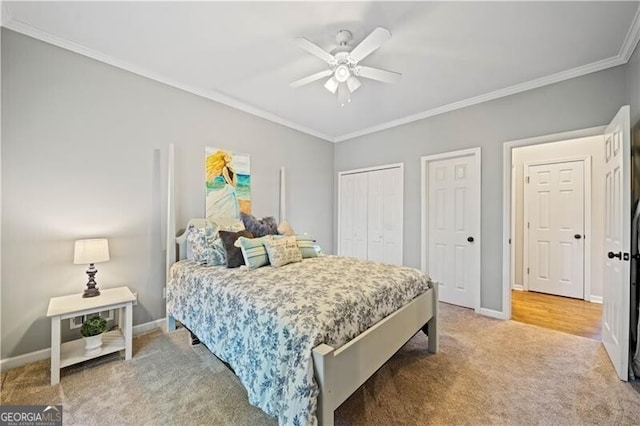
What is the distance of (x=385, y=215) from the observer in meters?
4.39

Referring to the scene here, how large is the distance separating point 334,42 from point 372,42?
55 centimetres

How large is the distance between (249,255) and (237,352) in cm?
84

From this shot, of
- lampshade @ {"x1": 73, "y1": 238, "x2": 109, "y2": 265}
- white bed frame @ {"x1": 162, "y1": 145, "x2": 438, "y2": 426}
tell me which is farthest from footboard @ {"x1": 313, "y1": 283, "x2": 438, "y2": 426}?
lampshade @ {"x1": 73, "y1": 238, "x2": 109, "y2": 265}

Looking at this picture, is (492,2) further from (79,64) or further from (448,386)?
(79,64)

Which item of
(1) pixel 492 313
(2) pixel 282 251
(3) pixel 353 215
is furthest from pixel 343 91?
(1) pixel 492 313

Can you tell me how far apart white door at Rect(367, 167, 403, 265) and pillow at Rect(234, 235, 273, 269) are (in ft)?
8.12

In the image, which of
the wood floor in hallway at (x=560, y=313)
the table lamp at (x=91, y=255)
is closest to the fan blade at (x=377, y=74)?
the table lamp at (x=91, y=255)

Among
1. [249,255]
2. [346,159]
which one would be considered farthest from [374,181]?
[249,255]

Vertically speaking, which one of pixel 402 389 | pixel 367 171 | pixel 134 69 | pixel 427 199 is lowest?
pixel 402 389

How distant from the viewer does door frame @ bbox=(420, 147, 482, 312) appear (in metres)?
3.33

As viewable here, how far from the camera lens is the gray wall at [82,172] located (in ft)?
6.84

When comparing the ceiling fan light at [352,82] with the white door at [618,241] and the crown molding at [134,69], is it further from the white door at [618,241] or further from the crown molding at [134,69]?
the white door at [618,241]

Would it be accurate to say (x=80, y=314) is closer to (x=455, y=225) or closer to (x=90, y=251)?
(x=90, y=251)

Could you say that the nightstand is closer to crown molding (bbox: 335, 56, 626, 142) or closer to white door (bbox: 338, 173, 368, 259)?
white door (bbox: 338, 173, 368, 259)
